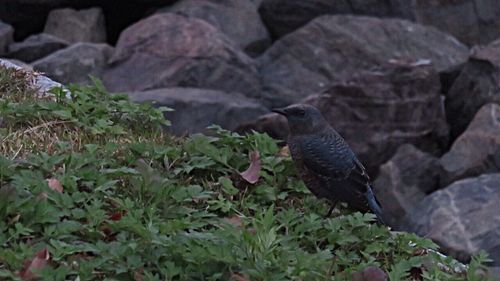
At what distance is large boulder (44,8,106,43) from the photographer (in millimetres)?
14602

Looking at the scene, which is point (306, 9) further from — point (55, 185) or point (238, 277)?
point (238, 277)

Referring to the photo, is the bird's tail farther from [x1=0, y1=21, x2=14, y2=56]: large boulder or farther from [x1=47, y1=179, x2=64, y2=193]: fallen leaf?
[x1=0, y1=21, x2=14, y2=56]: large boulder

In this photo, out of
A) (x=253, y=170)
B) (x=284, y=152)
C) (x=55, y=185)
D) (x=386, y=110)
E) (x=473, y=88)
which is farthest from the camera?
(x=473, y=88)

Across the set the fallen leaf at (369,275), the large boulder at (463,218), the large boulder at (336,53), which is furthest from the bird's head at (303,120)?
the large boulder at (336,53)

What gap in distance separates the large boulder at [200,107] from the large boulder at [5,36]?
217 cm

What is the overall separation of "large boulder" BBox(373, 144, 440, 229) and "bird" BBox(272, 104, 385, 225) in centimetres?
483

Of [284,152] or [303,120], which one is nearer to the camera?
[303,120]

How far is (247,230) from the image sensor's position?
15.7 ft

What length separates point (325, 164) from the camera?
6113 mm

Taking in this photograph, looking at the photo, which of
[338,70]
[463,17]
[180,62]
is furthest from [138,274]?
[463,17]

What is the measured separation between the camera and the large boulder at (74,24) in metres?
14.6

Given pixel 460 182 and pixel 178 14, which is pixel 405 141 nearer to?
pixel 460 182

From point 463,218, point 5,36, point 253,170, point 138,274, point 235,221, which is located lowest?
point 5,36

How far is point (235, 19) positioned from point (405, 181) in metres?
4.17
